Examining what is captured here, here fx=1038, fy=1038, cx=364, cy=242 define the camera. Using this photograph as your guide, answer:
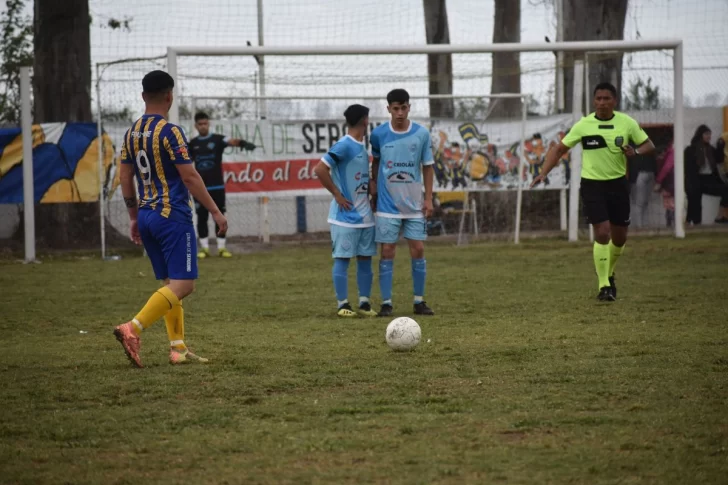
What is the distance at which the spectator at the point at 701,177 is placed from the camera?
19.0m

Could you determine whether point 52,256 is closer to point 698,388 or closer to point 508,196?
point 508,196

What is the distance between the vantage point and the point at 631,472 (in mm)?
3998

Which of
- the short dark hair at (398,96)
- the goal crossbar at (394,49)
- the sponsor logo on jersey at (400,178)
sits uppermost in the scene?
the goal crossbar at (394,49)

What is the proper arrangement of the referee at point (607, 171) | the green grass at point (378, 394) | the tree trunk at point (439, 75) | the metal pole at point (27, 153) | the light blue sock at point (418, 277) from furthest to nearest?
the tree trunk at point (439, 75) → the metal pole at point (27, 153) → the referee at point (607, 171) → the light blue sock at point (418, 277) → the green grass at point (378, 394)

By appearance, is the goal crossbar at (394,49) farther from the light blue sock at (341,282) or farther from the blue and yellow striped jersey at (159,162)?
the blue and yellow striped jersey at (159,162)

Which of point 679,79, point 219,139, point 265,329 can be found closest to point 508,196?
point 679,79

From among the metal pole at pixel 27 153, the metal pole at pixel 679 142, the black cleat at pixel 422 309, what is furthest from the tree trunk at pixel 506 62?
the black cleat at pixel 422 309

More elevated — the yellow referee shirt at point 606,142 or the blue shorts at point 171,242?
the yellow referee shirt at point 606,142

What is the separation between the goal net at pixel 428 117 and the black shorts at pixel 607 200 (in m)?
7.24

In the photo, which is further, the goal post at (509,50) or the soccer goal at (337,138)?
the soccer goal at (337,138)

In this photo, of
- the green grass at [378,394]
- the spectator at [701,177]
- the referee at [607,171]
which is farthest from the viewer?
the spectator at [701,177]

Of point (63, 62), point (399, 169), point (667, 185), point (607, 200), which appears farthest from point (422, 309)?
point (63, 62)

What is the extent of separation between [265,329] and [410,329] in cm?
190

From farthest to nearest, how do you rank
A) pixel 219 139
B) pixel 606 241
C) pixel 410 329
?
pixel 219 139, pixel 606 241, pixel 410 329
